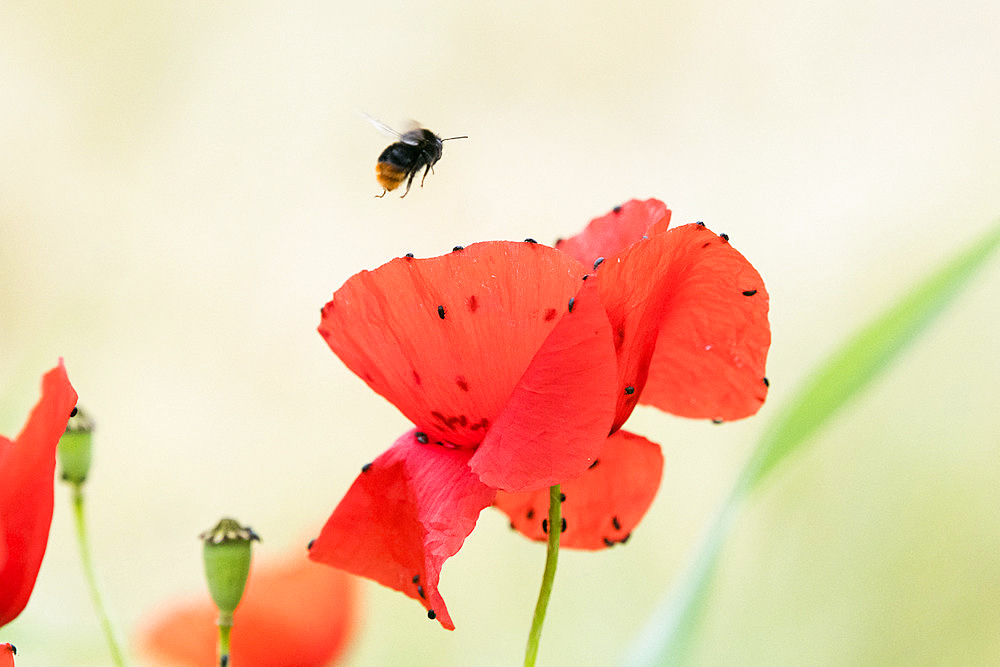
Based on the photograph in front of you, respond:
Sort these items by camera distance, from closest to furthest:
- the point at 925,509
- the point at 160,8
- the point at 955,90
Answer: the point at 925,509 < the point at 955,90 < the point at 160,8

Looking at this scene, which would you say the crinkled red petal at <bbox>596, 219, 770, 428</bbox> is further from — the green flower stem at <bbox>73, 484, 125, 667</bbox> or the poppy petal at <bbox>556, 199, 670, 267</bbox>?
the green flower stem at <bbox>73, 484, 125, 667</bbox>

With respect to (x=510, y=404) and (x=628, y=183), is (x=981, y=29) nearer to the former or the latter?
(x=628, y=183)

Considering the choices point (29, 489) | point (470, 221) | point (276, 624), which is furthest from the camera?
point (470, 221)

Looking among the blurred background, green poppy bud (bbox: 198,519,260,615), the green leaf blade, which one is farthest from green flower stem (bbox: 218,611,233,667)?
the blurred background

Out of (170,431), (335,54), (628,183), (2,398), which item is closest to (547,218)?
(628,183)

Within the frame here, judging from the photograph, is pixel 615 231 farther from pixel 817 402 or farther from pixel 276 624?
pixel 276 624

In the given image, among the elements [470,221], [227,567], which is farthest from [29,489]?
[470,221]

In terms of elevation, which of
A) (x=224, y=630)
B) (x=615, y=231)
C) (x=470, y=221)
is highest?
(x=470, y=221)
